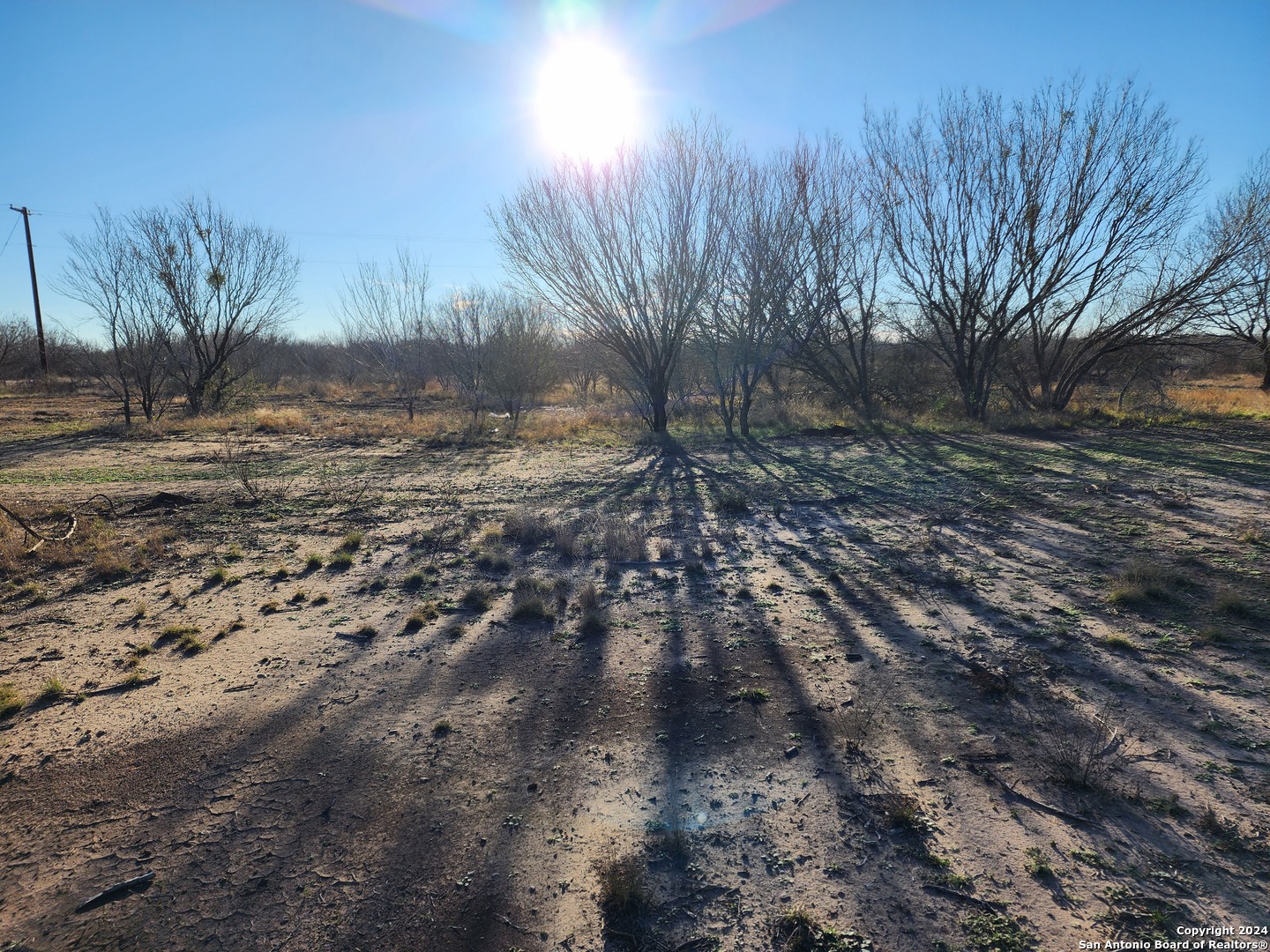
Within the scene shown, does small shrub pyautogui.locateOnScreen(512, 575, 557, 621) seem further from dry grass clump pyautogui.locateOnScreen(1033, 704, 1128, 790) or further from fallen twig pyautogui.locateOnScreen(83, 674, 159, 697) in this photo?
dry grass clump pyautogui.locateOnScreen(1033, 704, 1128, 790)

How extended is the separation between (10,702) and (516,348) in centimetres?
2255

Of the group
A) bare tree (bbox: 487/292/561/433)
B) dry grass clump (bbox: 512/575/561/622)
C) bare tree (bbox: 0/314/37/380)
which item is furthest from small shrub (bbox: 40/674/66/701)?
bare tree (bbox: 0/314/37/380)

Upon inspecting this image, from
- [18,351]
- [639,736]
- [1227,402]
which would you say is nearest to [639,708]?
[639,736]

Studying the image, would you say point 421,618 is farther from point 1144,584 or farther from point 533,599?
point 1144,584

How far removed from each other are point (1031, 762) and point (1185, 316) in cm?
2150

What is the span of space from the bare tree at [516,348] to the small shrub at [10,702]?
1801 cm

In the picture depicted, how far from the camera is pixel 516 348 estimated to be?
83.3 ft

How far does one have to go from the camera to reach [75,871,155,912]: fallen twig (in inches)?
96.8

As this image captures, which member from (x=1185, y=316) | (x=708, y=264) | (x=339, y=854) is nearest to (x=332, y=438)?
(x=708, y=264)

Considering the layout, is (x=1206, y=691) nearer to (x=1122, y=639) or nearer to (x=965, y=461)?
(x=1122, y=639)

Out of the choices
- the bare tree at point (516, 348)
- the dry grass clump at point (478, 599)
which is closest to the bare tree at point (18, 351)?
the bare tree at point (516, 348)

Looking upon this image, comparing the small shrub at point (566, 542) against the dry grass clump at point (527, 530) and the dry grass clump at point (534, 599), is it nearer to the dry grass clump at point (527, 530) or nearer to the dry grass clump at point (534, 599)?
the dry grass clump at point (527, 530)

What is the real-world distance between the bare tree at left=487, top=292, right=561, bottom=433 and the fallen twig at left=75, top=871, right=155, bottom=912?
63.9 ft

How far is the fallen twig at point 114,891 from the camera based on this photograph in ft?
8.07
